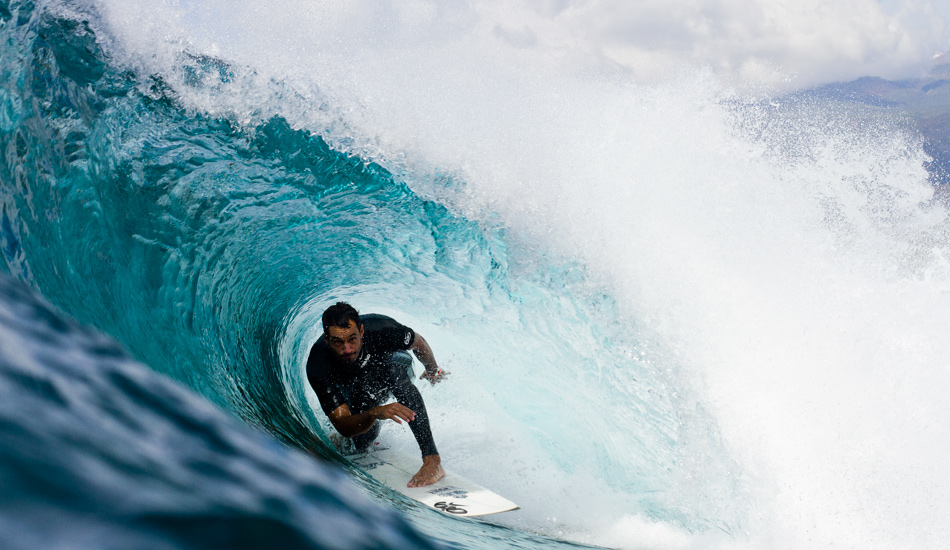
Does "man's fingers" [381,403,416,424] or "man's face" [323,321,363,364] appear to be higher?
"man's face" [323,321,363,364]

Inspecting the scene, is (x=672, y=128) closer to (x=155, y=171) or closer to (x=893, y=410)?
(x=893, y=410)

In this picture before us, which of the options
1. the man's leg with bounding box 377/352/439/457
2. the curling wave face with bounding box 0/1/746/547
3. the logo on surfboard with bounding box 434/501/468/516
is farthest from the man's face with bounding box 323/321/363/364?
the logo on surfboard with bounding box 434/501/468/516

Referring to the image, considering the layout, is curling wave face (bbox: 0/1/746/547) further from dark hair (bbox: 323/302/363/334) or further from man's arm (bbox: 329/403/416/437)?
dark hair (bbox: 323/302/363/334)

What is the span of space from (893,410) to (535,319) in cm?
241

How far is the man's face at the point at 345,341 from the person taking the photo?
135 inches

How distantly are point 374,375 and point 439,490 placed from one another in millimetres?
839

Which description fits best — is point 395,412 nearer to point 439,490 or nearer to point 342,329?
point 342,329

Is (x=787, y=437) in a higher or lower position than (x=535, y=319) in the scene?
lower

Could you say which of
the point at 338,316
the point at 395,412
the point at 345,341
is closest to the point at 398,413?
the point at 395,412

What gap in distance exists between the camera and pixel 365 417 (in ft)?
10.8

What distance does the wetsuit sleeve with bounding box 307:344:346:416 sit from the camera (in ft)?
11.6

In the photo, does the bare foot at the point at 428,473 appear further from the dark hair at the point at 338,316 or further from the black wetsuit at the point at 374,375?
the dark hair at the point at 338,316

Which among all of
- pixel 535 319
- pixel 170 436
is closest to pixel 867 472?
pixel 535 319

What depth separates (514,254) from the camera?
15.0 feet
